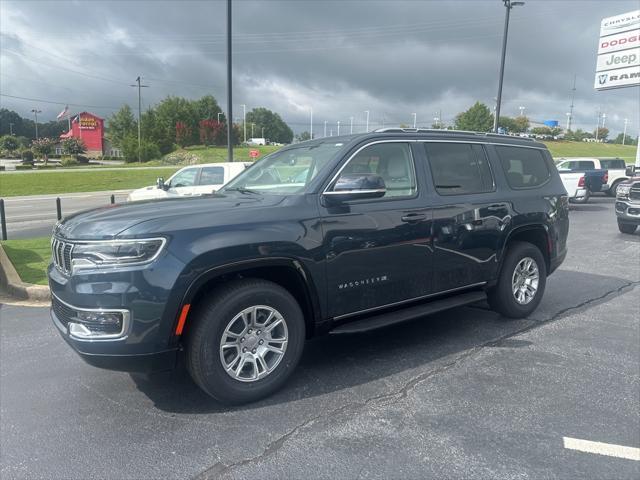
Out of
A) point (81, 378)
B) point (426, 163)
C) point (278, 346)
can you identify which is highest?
point (426, 163)

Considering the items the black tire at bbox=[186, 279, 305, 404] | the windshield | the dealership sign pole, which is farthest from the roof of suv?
the dealership sign pole

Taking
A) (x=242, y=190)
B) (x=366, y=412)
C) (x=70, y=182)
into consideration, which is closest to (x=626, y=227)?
(x=242, y=190)

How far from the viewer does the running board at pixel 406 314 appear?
388 cm

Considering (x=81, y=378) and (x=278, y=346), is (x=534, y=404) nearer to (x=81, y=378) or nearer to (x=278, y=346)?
(x=278, y=346)

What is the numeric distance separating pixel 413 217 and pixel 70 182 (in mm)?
33839

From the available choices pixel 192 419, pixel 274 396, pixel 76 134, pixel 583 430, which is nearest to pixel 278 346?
pixel 274 396

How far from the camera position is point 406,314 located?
4.21 meters

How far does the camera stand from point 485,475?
2709mm

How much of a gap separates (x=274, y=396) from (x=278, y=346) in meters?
0.38

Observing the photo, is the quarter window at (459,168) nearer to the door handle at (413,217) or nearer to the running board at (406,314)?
the door handle at (413,217)

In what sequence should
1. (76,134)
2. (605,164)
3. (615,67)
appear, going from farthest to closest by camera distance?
(76,134) < (615,67) < (605,164)

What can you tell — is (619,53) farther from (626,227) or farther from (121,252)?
(121,252)

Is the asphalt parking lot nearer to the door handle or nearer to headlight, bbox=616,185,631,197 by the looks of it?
the door handle

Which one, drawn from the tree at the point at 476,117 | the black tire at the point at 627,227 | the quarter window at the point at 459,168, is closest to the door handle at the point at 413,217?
the quarter window at the point at 459,168
